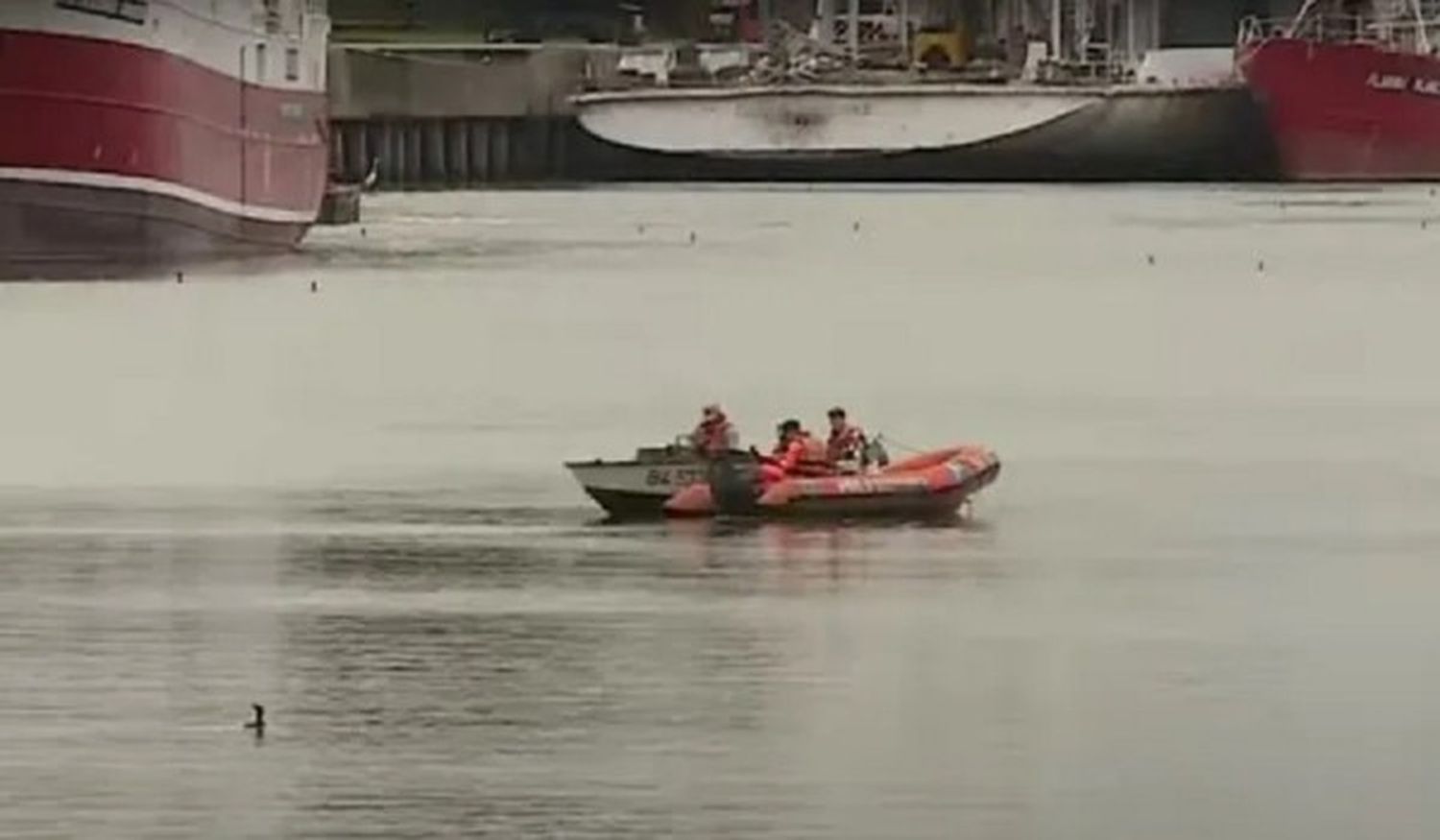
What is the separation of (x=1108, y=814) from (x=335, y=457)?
25435mm

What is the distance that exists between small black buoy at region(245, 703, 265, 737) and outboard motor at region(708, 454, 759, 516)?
11.7 m

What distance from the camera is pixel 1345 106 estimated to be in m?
138

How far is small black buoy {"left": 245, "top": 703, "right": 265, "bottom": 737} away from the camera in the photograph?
30766mm

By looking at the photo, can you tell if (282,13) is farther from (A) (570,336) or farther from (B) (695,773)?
(B) (695,773)

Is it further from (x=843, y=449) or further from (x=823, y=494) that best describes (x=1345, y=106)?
(x=823, y=494)

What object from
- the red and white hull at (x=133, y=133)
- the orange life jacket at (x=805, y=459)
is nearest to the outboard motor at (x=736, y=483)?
the orange life jacket at (x=805, y=459)

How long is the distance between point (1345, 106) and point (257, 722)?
10874 cm

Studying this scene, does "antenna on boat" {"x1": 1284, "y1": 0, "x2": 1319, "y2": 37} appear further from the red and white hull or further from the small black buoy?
the small black buoy

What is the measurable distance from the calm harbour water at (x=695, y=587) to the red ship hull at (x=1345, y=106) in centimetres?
5567

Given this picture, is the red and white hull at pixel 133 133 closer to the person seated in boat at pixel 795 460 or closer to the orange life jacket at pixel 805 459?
the person seated in boat at pixel 795 460

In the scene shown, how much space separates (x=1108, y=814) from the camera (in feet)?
92.0

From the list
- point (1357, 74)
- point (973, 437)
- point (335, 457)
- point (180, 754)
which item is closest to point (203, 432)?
point (335, 457)

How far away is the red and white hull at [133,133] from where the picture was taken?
7969cm

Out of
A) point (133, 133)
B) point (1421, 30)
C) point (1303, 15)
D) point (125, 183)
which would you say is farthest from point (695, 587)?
point (1421, 30)
